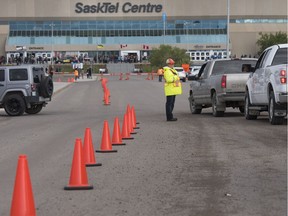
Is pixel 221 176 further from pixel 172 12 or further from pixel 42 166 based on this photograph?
pixel 172 12

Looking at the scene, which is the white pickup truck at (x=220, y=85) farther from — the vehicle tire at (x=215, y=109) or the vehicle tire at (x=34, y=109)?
the vehicle tire at (x=34, y=109)

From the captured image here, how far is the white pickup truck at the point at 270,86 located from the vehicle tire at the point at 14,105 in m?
9.55

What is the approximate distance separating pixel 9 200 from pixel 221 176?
10.5ft

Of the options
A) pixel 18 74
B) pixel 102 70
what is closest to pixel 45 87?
pixel 18 74

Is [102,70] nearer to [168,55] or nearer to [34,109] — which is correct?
[168,55]

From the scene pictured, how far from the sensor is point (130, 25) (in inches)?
4975

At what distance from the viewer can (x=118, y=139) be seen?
1491 cm

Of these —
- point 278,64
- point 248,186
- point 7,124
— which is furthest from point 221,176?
point 7,124

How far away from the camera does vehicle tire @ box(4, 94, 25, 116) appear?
87.0 feet

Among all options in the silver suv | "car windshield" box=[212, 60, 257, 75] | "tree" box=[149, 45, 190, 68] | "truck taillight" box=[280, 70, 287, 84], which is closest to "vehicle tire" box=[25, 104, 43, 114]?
the silver suv

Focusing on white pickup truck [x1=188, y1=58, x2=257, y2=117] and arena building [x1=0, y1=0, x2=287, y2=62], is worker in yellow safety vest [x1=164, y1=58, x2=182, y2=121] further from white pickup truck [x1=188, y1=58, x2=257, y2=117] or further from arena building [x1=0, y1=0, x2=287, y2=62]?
arena building [x1=0, y1=0, x2=287, y2=62]

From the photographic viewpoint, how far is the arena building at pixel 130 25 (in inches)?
4865

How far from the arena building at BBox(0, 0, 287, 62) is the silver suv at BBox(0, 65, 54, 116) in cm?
9632

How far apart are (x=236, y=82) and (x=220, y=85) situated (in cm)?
50
